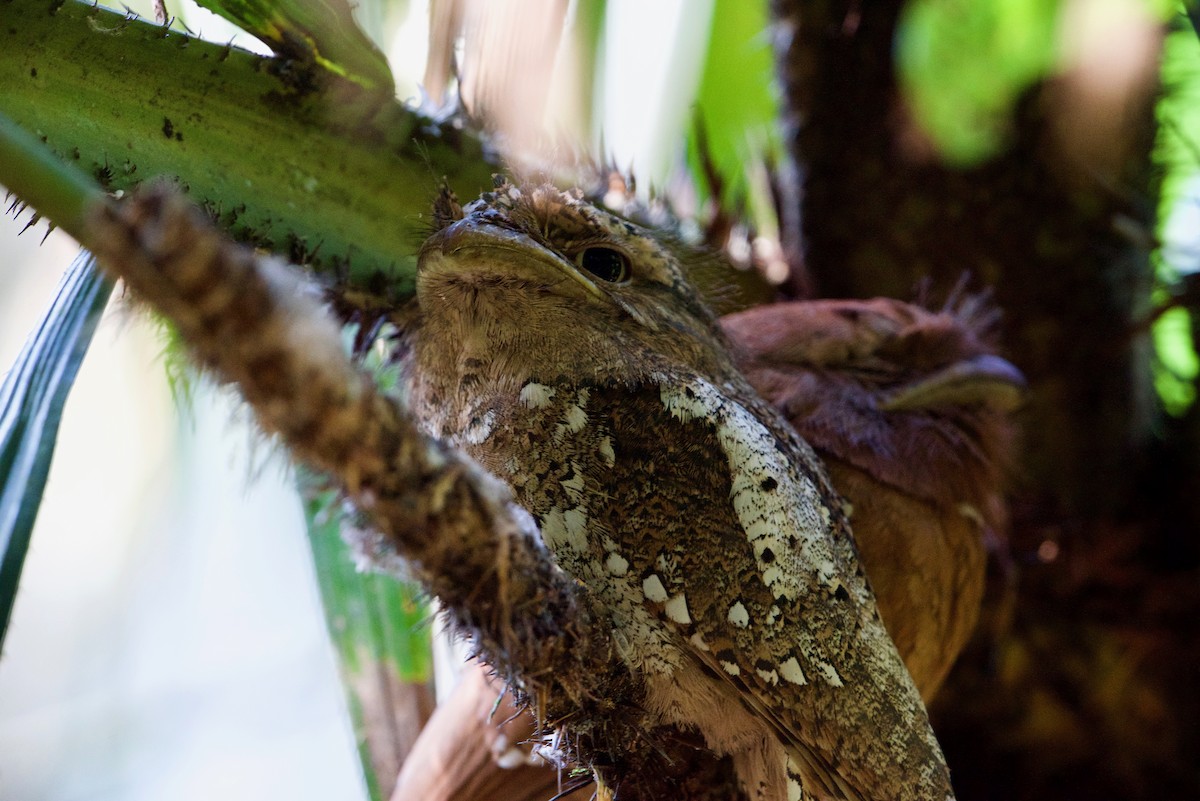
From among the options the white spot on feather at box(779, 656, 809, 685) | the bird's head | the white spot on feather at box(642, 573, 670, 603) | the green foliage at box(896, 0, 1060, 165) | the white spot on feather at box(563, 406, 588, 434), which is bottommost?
the white spot on feather at box(779, 656, 809, 685)

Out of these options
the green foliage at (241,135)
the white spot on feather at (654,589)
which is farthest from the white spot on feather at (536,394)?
the green foliage at (241,135)

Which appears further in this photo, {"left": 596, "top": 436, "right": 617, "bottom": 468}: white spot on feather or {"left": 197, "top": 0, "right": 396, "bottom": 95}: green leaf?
{"left": 197, "top": 0, "right": 396, "bottom": 95}: green leaf

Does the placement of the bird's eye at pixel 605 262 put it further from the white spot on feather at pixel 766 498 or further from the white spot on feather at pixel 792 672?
the white spot on feather at pixel 792 672

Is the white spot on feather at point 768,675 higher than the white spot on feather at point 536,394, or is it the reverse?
the white spot on feather at point 536,394

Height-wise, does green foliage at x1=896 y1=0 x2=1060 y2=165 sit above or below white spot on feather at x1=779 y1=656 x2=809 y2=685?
above

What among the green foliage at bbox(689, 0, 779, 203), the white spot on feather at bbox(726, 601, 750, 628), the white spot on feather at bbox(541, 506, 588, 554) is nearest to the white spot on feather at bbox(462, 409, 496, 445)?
the white spot on feather at bbox(541, 506, 588, 554)

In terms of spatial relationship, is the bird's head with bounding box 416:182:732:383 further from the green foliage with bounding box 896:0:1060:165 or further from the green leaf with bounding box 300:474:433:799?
the green foliage with bounding box 896:0:1060:165

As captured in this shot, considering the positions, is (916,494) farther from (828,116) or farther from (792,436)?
(828,116)
